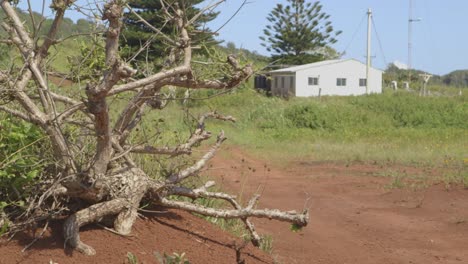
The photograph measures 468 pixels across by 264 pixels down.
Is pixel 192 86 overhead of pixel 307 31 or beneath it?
beneath

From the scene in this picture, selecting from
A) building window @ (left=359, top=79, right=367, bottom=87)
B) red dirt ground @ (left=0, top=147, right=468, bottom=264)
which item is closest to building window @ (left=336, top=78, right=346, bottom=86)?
building window @ (left=359, top=79, right=367, bottom=87)

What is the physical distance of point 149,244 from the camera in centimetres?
438

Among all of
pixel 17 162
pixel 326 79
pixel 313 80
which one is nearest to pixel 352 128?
pixel 313 80

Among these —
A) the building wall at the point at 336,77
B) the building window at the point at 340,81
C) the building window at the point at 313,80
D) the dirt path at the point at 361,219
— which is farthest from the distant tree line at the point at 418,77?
the dirt path at the point at 361,219

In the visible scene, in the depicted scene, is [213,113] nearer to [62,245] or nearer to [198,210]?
[198,210]

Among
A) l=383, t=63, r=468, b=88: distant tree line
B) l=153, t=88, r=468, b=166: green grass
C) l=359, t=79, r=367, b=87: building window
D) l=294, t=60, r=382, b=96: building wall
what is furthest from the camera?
l=383, t=63, r=468, b=88: distant tree line

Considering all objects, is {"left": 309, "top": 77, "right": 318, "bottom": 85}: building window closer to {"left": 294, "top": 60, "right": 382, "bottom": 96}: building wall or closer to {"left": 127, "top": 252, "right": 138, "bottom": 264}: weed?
{"left": 294, "top": 60, "right": 382, "bottom": 96}: building wall

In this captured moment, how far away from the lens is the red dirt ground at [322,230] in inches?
Answer: 167

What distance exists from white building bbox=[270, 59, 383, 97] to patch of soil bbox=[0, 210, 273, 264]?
118 feet

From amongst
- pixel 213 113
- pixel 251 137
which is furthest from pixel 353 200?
pixel 251 137

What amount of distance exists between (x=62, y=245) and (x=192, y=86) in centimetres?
130

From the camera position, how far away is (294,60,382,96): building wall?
137 ft

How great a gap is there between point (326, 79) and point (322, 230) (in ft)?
118

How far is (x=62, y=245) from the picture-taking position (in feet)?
13.5
